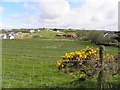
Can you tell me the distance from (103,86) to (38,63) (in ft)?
20.2

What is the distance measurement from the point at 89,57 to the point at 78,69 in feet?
1.83

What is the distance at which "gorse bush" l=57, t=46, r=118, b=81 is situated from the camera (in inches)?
257

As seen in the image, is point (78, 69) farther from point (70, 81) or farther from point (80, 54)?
point (70, 81)

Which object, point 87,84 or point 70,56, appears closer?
point 87,84

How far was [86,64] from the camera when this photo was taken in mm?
6820

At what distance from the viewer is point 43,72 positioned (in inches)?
A: 413

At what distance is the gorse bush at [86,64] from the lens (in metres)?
6.53

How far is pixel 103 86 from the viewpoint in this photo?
21.3ft

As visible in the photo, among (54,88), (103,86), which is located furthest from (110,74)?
(54,88)

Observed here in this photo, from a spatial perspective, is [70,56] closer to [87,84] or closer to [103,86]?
[87,84]

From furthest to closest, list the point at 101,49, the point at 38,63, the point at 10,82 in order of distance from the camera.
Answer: the point at 38,63, the point at 10,82, the point at 101,49

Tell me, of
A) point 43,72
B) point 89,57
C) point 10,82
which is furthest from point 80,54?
point 43,72

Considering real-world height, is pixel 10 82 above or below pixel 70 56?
below

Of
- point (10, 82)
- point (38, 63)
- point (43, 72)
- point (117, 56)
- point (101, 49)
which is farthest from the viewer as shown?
point (38, 63)
